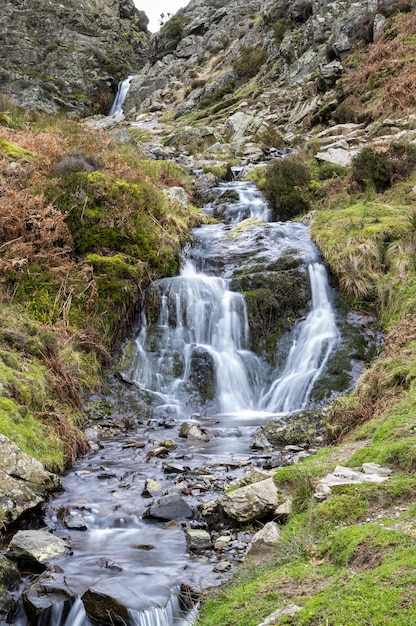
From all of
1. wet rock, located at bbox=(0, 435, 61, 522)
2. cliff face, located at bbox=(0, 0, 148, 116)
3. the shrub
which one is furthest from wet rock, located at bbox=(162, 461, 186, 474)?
cliff face, located at bbox=(0, 0, 148, 116)

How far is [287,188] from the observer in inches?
643

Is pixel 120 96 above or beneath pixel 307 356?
above

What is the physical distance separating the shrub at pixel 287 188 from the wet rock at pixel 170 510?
38.4 ft

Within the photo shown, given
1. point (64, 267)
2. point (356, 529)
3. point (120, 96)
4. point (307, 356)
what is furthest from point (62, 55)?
point (356, 529)

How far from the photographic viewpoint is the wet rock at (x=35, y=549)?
15.0ft

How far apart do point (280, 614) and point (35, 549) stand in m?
2.54

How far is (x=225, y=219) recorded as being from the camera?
16.6 m

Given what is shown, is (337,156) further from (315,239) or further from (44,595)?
(44,595)

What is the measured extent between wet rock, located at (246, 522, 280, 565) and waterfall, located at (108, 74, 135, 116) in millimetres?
44371

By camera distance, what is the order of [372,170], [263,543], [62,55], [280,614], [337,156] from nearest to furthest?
[280,614] < [263,543] < [372,170] < [337,156] < [62,55]

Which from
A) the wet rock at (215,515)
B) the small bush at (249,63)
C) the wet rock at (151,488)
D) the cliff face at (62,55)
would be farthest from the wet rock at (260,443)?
the cliff face at (62,55)

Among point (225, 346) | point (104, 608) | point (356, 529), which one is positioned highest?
Answer: point (225, 346)

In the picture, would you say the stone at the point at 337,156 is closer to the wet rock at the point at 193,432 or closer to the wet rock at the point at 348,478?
the wet rock at the point at 193,432

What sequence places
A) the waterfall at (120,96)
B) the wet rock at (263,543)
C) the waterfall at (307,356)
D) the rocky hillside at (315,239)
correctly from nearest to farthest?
the rocky hillside at (315,239)
the wet rock at (263,543)
the waterfall at (307,356)
the waterfall at (120,96)
